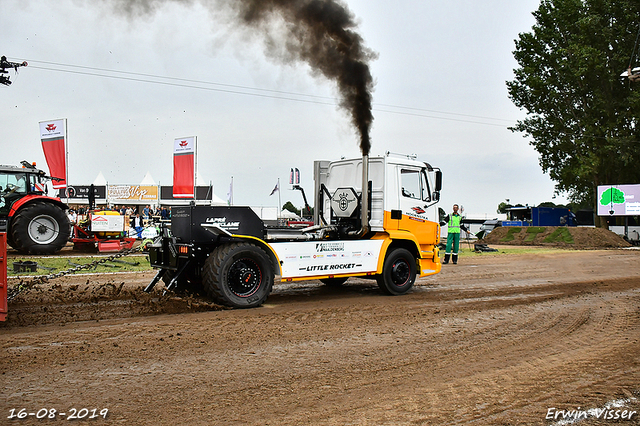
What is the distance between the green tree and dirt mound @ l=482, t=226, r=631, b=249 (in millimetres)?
7023

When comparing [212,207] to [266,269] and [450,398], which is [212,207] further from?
[450,398]

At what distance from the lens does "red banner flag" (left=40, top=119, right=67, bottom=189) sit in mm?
20547

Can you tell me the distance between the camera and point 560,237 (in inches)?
1112

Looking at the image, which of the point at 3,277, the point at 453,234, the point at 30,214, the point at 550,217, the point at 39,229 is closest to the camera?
the point at 3,277

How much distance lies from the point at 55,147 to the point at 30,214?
6.90 metres

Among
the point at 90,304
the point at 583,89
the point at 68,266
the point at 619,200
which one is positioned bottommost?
the point at 90,304

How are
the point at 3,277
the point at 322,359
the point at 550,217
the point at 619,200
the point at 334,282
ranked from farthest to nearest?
the point at 550,217, the point at 619,200, the point at 334,282, the point at 3,277, the point at 322,359

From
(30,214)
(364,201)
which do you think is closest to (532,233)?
(364,201)

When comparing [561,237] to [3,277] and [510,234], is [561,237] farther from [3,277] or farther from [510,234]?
[3,277]

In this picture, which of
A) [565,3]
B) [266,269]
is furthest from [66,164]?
[565,3]

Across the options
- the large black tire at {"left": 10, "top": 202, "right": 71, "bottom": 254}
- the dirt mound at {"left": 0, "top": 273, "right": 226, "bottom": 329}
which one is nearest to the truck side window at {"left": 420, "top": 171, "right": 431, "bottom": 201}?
the dirt mound at {"left": 0, "top": 273, "right": 226, "bottom": 329}

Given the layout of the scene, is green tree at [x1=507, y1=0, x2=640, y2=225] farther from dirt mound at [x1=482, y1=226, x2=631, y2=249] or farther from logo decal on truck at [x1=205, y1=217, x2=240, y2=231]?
logo decal on truck at [x1=205, y1=217, x2=240, y2=231]

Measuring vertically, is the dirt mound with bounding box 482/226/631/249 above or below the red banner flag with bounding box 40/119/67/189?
below

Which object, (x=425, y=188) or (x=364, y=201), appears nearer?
(x=364, y=201)
